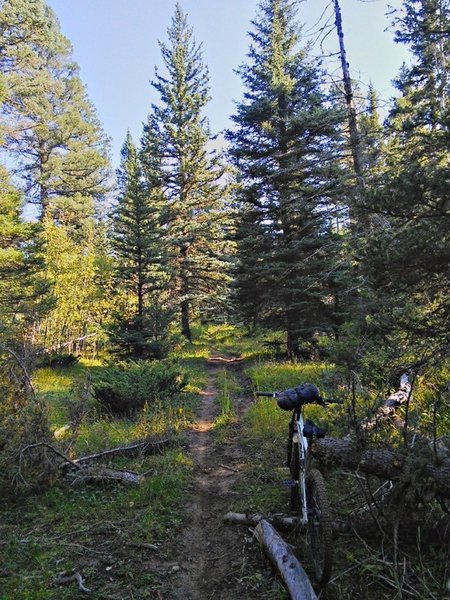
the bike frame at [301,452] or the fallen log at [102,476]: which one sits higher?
the bike frame at [301,452]

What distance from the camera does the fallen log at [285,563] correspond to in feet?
9.58

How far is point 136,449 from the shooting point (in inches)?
259

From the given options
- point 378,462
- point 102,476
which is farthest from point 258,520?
point 102,476

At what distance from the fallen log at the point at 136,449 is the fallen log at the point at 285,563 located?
302cm

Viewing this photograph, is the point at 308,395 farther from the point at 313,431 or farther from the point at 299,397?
the point at 313,431

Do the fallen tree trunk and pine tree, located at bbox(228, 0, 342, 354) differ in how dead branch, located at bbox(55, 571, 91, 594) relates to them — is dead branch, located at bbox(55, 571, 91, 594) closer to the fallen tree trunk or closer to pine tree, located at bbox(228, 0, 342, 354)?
the fallen tree trunk

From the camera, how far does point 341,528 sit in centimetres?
360

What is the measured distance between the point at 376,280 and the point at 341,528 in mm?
3372

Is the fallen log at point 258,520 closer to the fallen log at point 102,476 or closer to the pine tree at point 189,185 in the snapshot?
the fallen log at point 102,476

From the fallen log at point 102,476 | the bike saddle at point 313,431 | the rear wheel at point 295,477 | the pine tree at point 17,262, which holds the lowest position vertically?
the fallen log at point 102,476

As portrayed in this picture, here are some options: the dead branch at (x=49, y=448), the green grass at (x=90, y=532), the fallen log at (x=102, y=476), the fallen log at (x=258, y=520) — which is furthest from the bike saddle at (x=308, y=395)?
the dead branch at (x=49, y=448)

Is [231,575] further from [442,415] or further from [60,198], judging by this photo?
[60,198]

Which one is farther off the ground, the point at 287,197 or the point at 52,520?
the point at 287,197

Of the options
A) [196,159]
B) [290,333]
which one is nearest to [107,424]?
[290,333]
